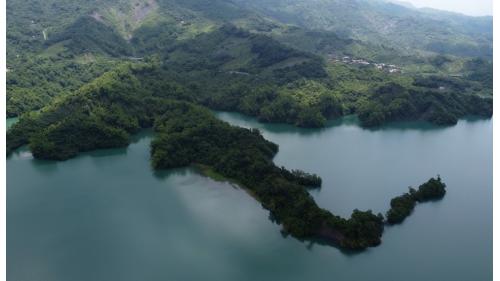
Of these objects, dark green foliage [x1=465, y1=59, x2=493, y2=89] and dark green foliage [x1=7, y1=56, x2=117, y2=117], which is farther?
dark green foliage [x1=465, y1=59, x2=493, y2=89]

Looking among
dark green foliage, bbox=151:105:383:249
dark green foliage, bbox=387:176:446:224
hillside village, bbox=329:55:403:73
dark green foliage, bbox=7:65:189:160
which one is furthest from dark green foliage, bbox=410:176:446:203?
hillside village, bbox=329:55:403:73

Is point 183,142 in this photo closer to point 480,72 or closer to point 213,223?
point 213,223

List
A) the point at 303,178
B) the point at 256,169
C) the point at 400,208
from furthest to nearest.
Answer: the point at 303,178, the point at 256,169, the point at 400,208

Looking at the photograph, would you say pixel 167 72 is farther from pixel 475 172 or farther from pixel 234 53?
pixel 475 172

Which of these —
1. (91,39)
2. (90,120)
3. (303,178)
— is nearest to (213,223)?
(303,178)

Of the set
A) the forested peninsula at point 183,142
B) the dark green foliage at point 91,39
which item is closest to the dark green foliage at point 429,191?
the forested peninsula at point 183,142

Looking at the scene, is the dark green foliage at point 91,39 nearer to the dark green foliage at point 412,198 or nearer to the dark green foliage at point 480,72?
the dark green foliage at point 412,198

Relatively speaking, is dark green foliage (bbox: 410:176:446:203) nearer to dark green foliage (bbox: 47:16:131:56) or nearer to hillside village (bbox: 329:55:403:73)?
hillside village (bbox: 329:55:403:73)
